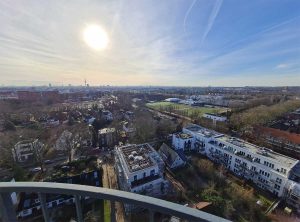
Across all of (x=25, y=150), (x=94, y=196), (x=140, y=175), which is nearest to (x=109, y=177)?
(x=140, y=175)

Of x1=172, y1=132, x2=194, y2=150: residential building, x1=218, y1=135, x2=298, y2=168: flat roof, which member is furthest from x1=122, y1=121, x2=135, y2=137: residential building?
x1=218, y1=135, x2=298, y2=168: flat roof

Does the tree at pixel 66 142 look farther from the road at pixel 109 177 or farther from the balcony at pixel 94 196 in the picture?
the balcony at pixel 94 196

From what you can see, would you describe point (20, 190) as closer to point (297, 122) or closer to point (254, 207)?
point (254, 207)

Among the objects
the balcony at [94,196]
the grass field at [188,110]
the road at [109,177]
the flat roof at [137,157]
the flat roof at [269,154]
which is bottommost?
the road at [109,177]

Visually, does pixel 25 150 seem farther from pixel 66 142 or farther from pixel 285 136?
pixel 285 136

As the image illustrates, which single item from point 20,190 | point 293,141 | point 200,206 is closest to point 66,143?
point 200,206

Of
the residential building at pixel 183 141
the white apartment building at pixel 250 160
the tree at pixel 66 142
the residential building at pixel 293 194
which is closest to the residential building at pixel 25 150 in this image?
the tree at pixel 66 142

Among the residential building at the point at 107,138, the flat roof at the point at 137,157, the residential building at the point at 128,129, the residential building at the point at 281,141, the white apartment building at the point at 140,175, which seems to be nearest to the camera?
the white apartment building at the point at 140,175

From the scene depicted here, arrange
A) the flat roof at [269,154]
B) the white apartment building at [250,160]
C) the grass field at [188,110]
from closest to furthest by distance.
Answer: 1. the white apartment building at [250,160]
2. the flat roof at [269,154]
3. the grass field at [188,110]

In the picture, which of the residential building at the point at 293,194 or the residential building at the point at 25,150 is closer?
the residential building at the point at 293,194
